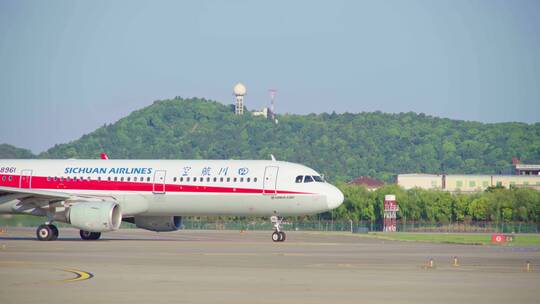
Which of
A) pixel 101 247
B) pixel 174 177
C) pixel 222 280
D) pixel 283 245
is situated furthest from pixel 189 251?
pixel 222 280

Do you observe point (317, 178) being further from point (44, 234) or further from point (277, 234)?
point (44, 234)

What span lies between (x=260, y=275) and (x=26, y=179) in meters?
27.5

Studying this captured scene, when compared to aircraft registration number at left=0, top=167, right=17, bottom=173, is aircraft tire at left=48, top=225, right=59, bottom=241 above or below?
below

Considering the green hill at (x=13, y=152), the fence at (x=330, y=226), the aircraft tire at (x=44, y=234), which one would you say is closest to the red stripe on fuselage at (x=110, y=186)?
the aircraft tire at (x=44, y=234)

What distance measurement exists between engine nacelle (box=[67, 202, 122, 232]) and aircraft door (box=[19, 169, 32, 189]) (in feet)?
16.7

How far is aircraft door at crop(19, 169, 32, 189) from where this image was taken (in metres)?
54.2

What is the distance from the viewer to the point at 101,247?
44.7m

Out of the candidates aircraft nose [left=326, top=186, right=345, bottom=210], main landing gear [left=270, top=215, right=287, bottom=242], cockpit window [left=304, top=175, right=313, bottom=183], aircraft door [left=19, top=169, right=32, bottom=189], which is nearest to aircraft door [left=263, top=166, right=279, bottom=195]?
cockpit window [left=304, top=175, right=313, bottom=183]

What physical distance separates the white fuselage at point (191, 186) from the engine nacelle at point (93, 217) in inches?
120

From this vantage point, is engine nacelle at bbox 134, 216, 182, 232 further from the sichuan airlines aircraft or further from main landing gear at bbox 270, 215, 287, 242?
main landing gear at bbox 270, 215, 287, 242

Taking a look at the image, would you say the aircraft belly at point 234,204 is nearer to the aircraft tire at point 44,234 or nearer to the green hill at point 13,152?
the aircraft tire at point 44,234

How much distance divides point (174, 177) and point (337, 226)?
33.7 meters

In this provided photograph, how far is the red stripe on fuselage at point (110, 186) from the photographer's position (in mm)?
52125

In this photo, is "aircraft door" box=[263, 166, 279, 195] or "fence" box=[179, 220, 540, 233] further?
"fence" box=[179, 220, 540, 233]
